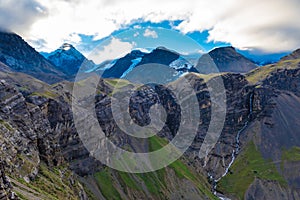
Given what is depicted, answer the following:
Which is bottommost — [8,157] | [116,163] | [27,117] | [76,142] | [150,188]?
[150,188]

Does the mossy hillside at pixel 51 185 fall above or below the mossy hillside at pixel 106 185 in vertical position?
above

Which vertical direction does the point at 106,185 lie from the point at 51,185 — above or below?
below

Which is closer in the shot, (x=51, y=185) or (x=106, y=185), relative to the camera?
(x=51, y=185)

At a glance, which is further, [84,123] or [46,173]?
[84,123]

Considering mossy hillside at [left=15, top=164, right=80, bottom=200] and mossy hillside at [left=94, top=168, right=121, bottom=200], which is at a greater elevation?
mossy hillside at [left=15, top=164, right=80, bottom=200]

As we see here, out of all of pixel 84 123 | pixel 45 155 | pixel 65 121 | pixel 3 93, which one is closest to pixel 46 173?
pixel 45 155

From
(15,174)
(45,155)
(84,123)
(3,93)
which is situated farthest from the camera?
(84,123)

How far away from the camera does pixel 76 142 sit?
179250 millimetres

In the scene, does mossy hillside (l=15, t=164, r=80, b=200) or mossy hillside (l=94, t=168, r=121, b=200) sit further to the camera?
mossy hillside (l=94, t=168, r=121, b=200)

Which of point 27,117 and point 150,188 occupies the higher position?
point 27,117

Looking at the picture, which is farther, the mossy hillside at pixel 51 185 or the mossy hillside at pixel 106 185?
the mossy hillside at pixel 106 185

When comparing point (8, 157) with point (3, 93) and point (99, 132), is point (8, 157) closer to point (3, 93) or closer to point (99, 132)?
point (3, 93)

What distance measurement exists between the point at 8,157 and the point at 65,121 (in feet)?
273

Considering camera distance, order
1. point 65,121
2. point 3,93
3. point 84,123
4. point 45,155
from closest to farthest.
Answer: point 3,93, point 45,155, point 65,121, point 84,123
